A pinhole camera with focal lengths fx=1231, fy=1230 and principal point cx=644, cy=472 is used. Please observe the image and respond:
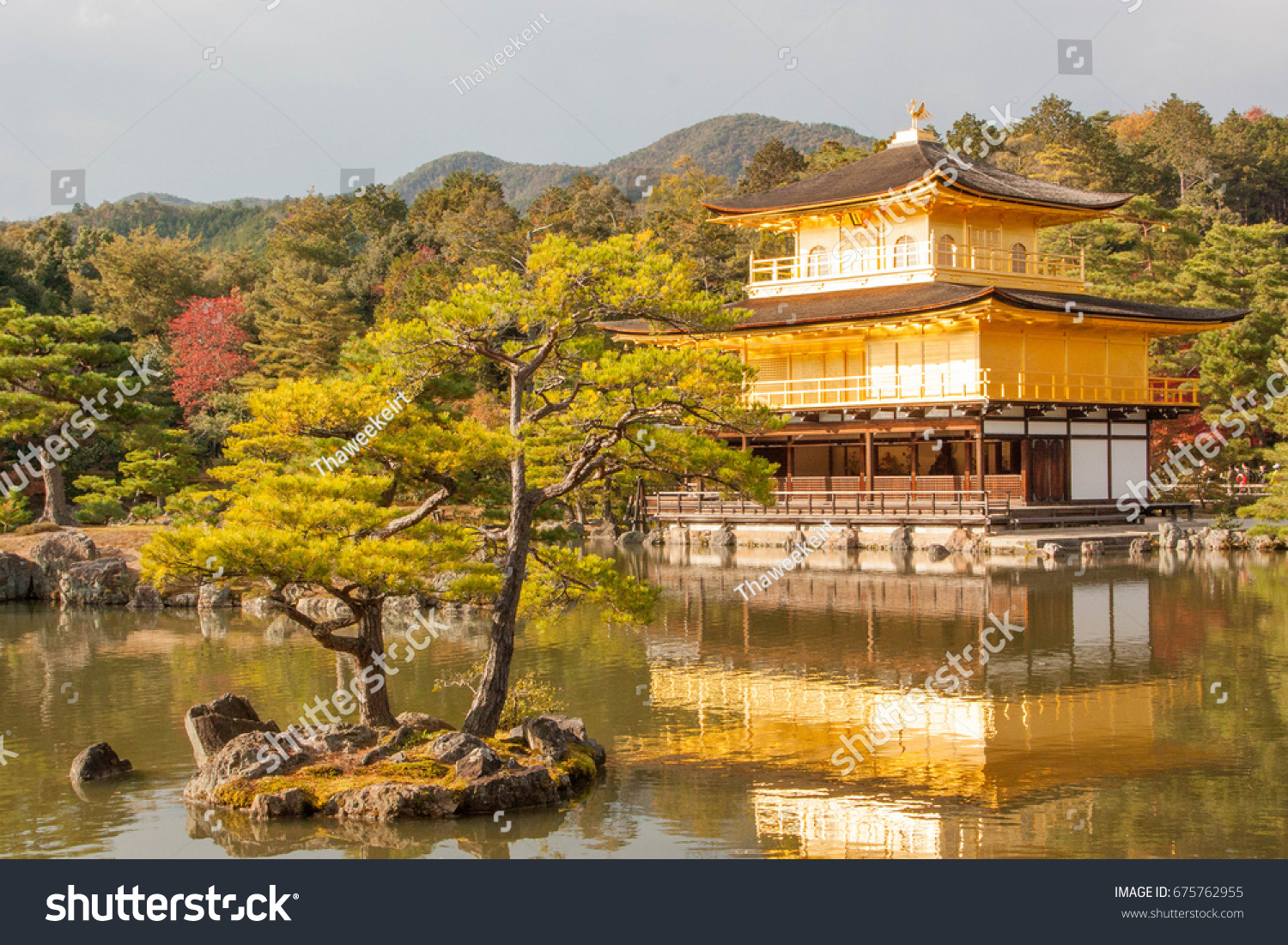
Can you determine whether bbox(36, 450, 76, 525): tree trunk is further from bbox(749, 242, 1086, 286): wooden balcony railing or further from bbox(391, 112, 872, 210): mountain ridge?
bbox(391, 112, 872, 210): mountain ridge

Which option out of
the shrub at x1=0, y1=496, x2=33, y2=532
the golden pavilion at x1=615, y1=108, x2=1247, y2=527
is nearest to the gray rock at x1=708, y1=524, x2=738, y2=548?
the golden pavilion at x1=615, y1=108, x2=1247, y2=527

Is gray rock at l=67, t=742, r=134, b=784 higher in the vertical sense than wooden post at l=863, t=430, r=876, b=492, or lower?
lower

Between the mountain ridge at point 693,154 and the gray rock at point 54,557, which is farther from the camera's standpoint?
the mountain ridge at point 693,154

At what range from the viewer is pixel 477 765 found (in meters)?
10.2

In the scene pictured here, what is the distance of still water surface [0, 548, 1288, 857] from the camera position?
9.30 metres

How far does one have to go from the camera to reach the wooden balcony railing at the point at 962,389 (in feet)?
108

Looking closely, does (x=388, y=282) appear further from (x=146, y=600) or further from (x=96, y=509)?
(x=146, y=600)

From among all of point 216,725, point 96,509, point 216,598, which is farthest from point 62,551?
point 216,725

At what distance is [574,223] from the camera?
201 ft

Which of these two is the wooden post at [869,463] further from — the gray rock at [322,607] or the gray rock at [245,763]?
the gray rock at [245,763]

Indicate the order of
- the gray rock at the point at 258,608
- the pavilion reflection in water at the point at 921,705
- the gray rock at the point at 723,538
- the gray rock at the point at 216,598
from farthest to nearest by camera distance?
the gray rock at the point at 723,538, the gray rock at the point at 216,598, the gray rock at the point at 258,608, the pavilion reflection in water at the point at 921,705

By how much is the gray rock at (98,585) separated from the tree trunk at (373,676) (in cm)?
1533

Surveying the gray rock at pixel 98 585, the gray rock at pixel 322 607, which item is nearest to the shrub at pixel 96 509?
the gray rock at pixel 98 585

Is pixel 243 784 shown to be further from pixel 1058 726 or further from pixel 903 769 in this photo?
pixel 1058 726
